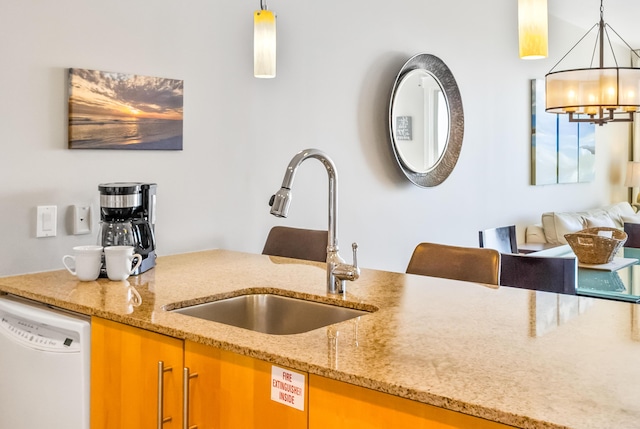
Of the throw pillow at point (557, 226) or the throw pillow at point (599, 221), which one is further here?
the throw pillow at point (599, 221)

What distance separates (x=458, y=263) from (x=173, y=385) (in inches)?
44.1

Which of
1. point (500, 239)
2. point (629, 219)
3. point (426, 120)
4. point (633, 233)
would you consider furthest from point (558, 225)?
point (426, 120)

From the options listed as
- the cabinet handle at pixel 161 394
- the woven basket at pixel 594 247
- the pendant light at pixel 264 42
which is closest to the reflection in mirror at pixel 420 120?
the woven basket at pixel 594 247

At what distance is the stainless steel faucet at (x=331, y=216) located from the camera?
1.73m

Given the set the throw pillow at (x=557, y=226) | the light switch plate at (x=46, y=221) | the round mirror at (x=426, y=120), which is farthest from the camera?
the throw pillow at (x=557, y=226)

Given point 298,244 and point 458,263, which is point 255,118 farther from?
point 458,263

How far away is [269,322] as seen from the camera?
1.94 metres

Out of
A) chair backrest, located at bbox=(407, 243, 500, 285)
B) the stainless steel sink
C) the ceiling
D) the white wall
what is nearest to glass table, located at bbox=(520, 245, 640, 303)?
chair backrest, located at bbox=(407, 243, 500, 285)

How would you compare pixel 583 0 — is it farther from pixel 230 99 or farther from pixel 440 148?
pixel 230 99

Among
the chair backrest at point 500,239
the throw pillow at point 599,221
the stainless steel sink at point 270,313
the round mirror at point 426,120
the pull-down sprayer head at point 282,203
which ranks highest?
the round mirror at point 426,120

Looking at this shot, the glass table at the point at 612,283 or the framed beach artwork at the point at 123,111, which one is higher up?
the framed beach artwork at the point at 123,111

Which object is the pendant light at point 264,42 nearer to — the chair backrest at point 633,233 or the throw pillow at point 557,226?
the chair backrest at point 633,233

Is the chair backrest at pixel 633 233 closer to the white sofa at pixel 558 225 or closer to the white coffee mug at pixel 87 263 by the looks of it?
the white sofa at pixel 558 225

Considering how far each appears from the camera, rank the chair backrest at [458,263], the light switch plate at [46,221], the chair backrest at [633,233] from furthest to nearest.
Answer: the chair backrest at [633,233]
the light switch plate at [46,221]
the chair backrest at [458,263]
